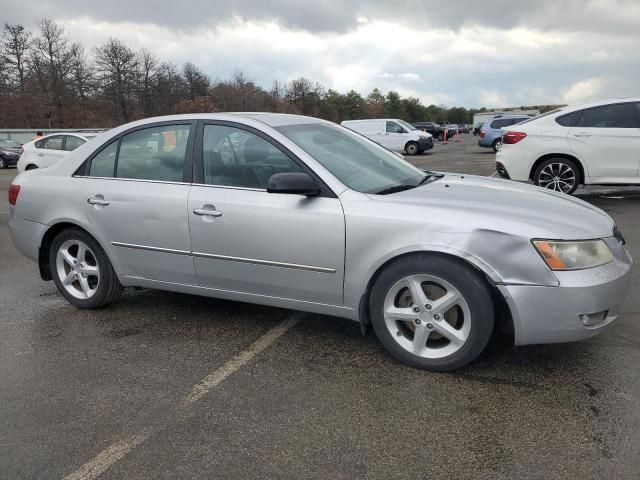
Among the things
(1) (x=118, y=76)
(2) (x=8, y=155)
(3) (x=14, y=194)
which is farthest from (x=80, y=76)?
(3) (x=14, y=194)

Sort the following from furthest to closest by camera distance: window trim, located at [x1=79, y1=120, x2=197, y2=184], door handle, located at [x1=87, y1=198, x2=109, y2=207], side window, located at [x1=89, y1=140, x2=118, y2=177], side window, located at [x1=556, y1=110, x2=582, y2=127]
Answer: side window, located at [x1=556, y1=110, x2=582, y2=127]
side window, located at [x1=89, y1=140, x2=118, y2=177]
door handle, located at [x1=87, y1=198, x2=109, y2=207]
window trim, located at [x1=79, y1=120, x2=197, y2=184]

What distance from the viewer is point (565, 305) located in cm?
289

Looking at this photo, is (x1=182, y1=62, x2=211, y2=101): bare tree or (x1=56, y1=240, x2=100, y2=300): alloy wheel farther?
(x1=182, y1=62, x2=211, y2=101): bare tree

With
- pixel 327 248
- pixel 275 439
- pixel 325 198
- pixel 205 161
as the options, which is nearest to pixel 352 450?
pixel 275 439

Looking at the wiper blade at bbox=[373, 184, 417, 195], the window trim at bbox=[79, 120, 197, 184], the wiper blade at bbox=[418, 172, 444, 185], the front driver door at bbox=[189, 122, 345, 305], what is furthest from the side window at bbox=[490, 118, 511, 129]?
the front driver door at bbox=[189, 122, 345, 305]

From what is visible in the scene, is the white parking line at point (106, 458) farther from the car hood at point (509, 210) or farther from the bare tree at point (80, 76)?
the bare tree at point (80, 76)

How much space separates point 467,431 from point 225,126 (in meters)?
2.57

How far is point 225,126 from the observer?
3.88 m

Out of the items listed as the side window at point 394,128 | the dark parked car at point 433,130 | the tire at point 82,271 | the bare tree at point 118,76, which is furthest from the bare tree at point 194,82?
the tire at point 82,271

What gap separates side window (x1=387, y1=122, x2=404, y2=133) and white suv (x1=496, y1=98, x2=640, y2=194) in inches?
679

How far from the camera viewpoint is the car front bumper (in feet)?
9.47

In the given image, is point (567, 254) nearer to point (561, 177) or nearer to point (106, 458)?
point (106, 458)

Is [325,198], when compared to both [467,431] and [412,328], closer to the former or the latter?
[412,328]

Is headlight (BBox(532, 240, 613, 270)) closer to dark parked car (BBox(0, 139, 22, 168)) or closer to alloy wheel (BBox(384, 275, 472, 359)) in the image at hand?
alloy wheel (BBox(384, 275, 472, 359))
